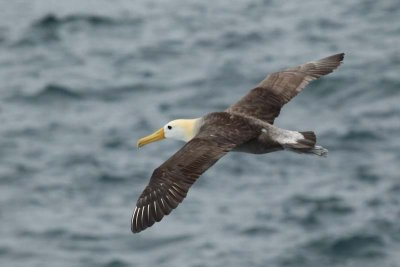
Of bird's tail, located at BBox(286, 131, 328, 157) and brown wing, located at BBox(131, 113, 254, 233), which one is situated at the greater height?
bird's tail, located at BBox(286, 131, 328, 157)

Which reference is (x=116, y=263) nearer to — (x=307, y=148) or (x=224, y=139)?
(x=224, y=139)

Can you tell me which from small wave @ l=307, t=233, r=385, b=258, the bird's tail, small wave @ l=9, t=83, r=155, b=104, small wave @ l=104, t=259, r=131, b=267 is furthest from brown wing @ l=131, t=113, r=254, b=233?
small wave @ l=9, t=83, r=155, b=104

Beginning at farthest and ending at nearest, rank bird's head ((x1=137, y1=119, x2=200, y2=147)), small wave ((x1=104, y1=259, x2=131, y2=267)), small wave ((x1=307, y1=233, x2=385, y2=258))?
small wave ((x1=104, y1=259, x2=131, y2=267)) → small wave ((x1=307, y1=233, x2=385, y2=258)) → bird's head ((x1=137, y1=119, x2=200, y2=147))

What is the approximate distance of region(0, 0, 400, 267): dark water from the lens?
72.8 feet

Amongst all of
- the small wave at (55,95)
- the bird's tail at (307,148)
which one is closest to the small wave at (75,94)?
the small wave at (55,95)

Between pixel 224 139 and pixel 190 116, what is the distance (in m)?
11.6

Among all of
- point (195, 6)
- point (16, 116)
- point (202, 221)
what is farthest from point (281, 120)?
point (195, 6)

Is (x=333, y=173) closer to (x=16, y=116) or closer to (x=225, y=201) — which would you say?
(x=225, y=201)

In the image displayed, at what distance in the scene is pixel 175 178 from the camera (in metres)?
13.4

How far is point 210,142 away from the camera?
1385 cm

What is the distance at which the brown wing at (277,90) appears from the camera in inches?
598

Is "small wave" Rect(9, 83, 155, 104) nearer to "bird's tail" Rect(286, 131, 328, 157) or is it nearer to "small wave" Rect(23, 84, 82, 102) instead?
"small wave" Rect(23, 84, 82, 102)

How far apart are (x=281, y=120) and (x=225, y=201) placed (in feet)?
9.33

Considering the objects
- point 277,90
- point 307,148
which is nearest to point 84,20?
point 277,90
